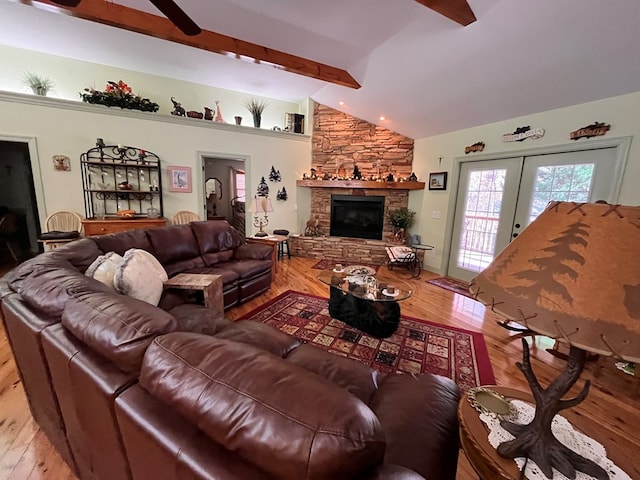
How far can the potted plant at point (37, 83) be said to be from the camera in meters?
3.73

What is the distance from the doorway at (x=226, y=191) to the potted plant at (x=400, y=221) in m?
3.94

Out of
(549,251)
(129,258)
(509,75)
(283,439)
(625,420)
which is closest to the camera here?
(283,439)

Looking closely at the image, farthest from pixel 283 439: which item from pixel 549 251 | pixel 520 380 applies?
pixel 520 380

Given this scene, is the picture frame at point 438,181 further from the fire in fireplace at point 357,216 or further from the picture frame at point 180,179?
the picture frame at point 180,179

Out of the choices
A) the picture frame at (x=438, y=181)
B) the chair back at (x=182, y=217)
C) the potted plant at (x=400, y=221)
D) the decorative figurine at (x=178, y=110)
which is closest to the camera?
the decorative figurine at (x=178, y=110)

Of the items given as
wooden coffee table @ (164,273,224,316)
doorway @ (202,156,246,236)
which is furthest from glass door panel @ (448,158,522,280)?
doorway @ (202,156,246,236)

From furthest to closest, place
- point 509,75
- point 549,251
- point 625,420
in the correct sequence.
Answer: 1. point 509,75
2. point 625,420
3. point 549,251

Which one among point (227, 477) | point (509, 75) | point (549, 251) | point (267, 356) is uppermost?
point (509, 75)

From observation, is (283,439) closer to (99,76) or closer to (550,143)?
(550,143)

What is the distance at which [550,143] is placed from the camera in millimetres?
3301

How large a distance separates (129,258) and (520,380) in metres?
3.12

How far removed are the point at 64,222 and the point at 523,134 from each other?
6.62 m

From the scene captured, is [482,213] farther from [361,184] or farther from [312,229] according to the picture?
[312,229]

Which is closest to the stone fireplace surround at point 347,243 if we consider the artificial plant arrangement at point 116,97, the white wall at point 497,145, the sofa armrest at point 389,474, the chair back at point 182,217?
the white wall at point 497,145
